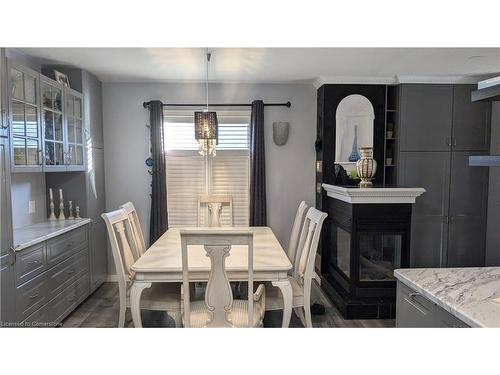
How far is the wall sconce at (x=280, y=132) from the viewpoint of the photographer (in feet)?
12.9

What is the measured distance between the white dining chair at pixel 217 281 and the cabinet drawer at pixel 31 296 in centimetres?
116

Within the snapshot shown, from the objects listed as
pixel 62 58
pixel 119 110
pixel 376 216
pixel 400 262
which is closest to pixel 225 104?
pixel 119 110

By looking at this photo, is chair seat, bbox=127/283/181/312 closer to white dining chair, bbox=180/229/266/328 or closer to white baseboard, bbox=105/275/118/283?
white dining chair, bbox=180/229/266/328

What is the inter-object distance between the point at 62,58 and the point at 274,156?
7.77 feet

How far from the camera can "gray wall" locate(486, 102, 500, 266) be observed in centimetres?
367

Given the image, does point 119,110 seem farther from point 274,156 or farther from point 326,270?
point 326,270

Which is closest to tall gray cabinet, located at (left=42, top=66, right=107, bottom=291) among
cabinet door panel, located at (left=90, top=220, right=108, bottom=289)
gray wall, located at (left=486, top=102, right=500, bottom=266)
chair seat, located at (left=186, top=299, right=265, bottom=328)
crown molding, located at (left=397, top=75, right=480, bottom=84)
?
cabinet door panel, located at (left=90, top=220, right=108, bottom=289)

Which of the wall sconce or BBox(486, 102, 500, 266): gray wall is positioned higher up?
the wall sconce

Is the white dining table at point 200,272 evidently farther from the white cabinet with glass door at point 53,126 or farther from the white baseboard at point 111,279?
the white baseboard at point 111,279

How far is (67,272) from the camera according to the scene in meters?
Result: 2.91

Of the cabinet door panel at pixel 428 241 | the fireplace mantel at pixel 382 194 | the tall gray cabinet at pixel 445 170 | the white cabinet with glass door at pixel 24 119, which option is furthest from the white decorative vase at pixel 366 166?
the white cabinet with glass door at pixel 24 119

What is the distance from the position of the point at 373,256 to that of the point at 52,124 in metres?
3.10

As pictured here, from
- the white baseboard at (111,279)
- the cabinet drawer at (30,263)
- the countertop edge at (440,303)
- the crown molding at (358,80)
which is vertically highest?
the crown molding at (358,80)

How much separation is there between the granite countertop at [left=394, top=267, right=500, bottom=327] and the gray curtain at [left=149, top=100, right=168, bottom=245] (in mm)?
2898
